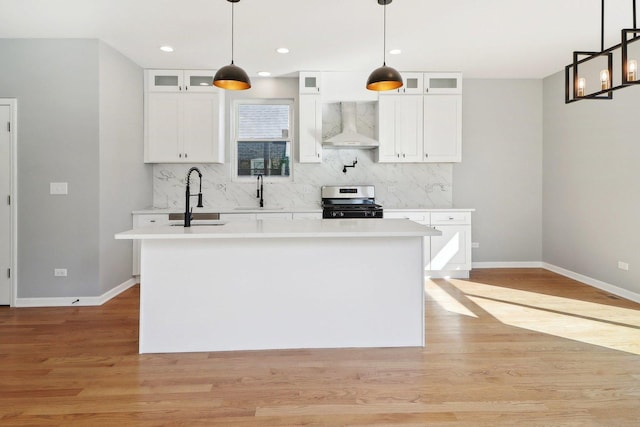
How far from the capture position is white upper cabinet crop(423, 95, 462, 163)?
5305 mm

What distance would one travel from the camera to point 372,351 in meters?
2.80

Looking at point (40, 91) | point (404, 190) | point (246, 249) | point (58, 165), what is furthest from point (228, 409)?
point (404, 190)

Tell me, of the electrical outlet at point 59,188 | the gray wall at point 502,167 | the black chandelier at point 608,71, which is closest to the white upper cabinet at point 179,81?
the electrical outlet at point 59,188

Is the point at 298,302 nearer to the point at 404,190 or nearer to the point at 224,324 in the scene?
the point at 224,324

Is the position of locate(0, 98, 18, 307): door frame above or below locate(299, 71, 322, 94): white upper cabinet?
below

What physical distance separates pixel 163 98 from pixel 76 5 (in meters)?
1.81

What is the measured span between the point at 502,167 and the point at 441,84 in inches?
59.1

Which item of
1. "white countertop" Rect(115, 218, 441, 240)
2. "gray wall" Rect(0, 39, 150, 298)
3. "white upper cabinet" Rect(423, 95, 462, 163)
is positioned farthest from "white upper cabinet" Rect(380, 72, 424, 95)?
"gray wall" Rect(0, 39, 150, 298)

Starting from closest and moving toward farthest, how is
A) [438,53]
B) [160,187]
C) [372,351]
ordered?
[372,351]
[438,53]
[160,187]

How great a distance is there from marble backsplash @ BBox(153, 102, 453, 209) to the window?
0.54 ft

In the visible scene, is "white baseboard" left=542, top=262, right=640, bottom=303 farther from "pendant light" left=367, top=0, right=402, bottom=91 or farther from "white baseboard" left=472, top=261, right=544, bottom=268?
"pendant light" left=367, top=0, right=402, bottom=91

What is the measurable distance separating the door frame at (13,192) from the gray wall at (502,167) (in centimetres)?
525

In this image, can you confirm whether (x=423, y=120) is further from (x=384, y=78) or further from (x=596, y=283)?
(x=596, y=283)

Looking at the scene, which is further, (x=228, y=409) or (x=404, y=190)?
(x=404, y=190)
